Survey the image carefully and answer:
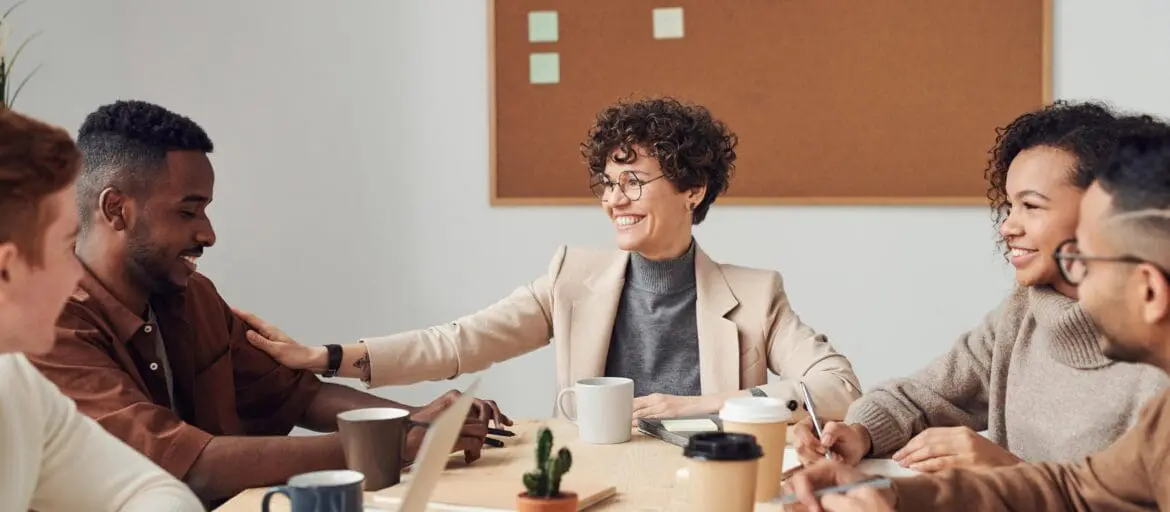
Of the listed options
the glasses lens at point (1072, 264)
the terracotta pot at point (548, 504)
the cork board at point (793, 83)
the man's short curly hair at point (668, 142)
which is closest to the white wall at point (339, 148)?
the cork board at point (793, 83)

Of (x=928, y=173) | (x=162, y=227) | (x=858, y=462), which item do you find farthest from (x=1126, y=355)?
(x=928, y=173)

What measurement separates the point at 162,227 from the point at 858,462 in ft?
3.88

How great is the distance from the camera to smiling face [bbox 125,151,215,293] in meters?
1.89

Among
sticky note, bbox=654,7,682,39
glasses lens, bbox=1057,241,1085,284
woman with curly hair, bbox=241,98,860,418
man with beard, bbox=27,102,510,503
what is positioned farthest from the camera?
sticky note, bbox=654,7,682,39

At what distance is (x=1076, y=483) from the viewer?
4.69ft

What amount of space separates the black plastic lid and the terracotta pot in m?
0.14

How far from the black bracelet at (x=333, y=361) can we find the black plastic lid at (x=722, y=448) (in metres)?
1.14

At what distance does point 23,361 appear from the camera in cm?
141

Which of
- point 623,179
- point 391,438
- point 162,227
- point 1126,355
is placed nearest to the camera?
point 1126,355

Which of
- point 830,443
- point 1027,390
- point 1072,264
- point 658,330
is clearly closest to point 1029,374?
point 1027,390

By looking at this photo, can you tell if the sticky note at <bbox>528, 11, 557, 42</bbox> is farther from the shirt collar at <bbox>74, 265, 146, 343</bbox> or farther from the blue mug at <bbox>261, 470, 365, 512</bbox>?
the blue mug at <bbox>261, 470, 365, 512</bbox>

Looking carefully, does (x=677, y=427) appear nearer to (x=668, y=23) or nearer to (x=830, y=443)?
(x=830, y=443)

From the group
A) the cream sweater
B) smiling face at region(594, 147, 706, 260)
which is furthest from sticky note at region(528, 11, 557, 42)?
the cream sweater

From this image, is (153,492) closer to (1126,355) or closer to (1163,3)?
(1126,355)
